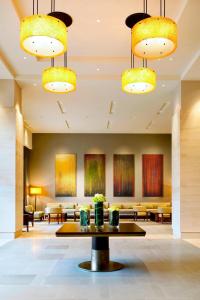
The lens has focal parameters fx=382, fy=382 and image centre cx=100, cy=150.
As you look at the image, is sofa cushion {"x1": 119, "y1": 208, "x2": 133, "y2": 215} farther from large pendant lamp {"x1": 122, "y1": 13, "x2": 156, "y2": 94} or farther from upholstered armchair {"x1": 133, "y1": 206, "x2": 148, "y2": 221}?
large pendant lamp {"x1": 122, "y1": 13, "x2": 156, "y2": 94}

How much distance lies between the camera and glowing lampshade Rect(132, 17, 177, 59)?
18.0 ft

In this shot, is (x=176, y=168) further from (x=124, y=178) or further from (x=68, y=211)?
(x=124, y=178)

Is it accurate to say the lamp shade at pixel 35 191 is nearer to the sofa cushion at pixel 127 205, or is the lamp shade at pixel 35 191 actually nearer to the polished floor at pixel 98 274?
the sofa cushion at pixel 127 205

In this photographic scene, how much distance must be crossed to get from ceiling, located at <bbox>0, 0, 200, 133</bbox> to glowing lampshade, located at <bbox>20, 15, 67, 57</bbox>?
1.85m

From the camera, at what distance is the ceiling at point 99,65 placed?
7.61m

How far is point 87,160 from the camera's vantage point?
70.6 feet

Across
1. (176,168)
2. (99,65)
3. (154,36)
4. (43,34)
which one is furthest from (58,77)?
(176,168)

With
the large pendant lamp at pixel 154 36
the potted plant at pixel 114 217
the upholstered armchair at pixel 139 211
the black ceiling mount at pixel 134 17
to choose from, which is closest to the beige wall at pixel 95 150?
the upholstered armchair at pixel 139 211

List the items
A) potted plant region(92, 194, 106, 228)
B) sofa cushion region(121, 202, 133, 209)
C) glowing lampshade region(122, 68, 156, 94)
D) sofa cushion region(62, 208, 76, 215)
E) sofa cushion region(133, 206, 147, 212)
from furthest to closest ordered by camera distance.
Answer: sofa cushion region(121, 202, 133, 209), sofa cushion region(133, 206, 147, 212), sofa cushion region(62, 208, 76, 215), glowing lampshade region(122, 68, 156, 94), potted plant region(92, 194, 106, 228)

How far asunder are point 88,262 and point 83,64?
224 inches

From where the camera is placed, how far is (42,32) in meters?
5.35

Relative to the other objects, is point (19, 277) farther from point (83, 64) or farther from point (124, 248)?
point (83, 64)

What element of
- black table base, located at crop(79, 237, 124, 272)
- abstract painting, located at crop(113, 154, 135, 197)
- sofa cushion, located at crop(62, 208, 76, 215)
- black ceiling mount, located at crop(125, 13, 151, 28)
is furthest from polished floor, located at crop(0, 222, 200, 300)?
abstract painting, located at crop(113, 154, 135, 197)

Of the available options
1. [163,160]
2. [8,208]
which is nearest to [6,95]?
[8,208]
